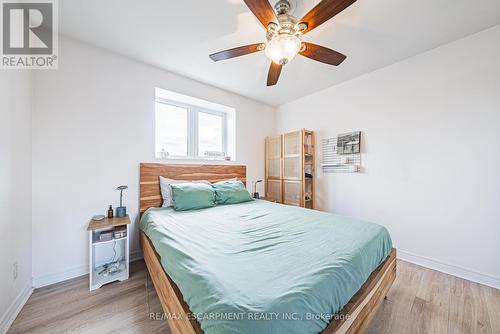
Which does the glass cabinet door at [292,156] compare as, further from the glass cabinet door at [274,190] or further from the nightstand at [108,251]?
the nightstand at [108,251]

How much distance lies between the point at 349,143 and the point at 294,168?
3.20 feet

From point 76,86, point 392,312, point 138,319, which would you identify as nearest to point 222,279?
point 138,319

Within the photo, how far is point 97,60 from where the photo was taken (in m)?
2.12

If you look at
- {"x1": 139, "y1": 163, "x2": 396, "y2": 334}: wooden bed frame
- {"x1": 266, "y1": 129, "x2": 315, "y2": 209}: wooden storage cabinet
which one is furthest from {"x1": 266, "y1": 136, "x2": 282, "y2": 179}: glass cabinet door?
{"x1": 139, "y1": 163, "x2": 396, "y2": 334}: wooden bed frame

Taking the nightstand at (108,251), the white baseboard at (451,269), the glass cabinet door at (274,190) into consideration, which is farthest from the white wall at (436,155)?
the nightstand at (108,251)

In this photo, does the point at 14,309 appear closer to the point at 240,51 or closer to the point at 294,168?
the point at 240,51

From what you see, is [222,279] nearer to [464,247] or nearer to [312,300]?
[312,300]

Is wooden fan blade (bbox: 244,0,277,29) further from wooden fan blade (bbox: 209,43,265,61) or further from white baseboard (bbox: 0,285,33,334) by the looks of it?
white baseboard (bbox: 0,285,33,334)

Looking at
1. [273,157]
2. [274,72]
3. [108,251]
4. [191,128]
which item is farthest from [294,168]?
[108,251]

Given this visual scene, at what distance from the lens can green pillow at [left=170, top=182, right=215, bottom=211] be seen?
7.32 ft

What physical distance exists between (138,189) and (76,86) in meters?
1.32

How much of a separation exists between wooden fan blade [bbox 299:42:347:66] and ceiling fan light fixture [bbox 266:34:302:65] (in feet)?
0.68

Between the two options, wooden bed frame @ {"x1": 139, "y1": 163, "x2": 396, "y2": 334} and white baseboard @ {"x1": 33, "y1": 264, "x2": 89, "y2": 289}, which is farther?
white baseboard @ {"x1": 33, "y1": 264, "x2": 89, "y2": 289}

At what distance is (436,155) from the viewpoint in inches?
83.4
